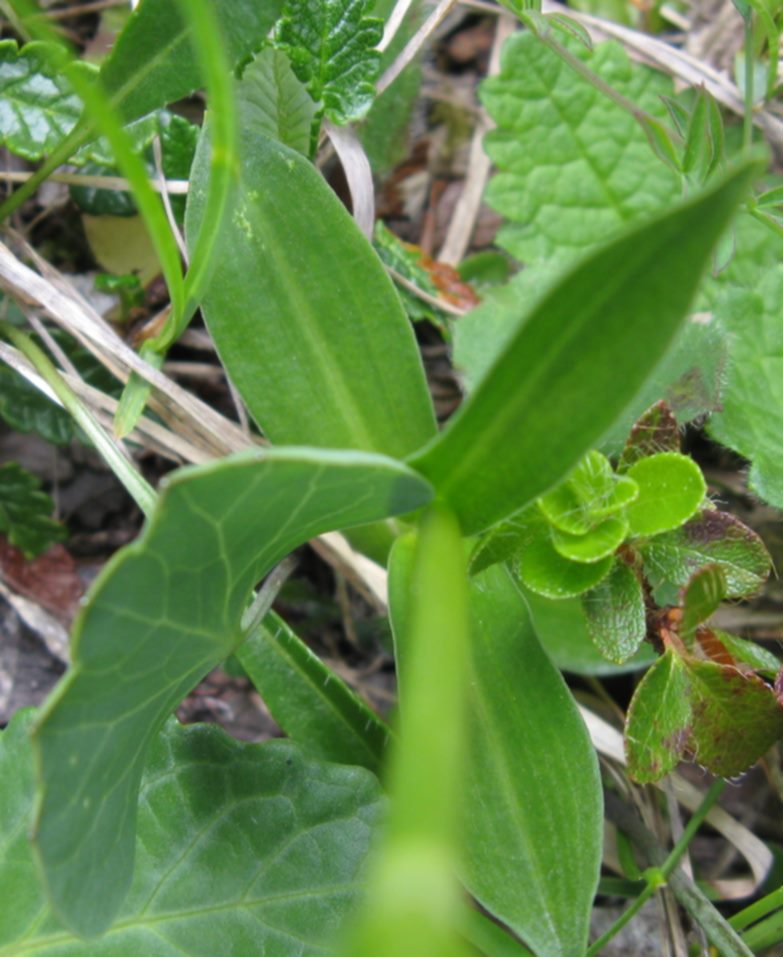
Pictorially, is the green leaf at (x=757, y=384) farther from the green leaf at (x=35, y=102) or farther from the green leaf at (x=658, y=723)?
the green leaf at (x=35, y=102)

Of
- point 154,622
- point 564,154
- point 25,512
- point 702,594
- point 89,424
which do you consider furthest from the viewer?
point 564,154

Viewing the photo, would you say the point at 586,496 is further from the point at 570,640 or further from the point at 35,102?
the point at 35,102

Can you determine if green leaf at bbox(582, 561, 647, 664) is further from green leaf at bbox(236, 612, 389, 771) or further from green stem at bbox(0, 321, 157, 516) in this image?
green stem at bbox(0, 321, 157, 516)

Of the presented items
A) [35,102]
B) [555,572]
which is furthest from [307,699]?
[35,102]

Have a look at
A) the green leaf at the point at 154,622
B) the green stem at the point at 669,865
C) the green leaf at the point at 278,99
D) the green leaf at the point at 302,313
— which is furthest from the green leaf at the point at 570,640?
the green leaf at the point at 278,99

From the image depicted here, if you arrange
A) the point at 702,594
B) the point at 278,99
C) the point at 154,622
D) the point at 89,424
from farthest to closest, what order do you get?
1. the point at 278,99
2. the point at 89,424
3. the point at 702,594
4. the point at 154,622

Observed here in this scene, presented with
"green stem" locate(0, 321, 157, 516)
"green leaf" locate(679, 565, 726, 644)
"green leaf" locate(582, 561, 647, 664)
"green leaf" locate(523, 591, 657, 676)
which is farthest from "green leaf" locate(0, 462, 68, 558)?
"green leaf" locate(679, 565, 726, 644)
